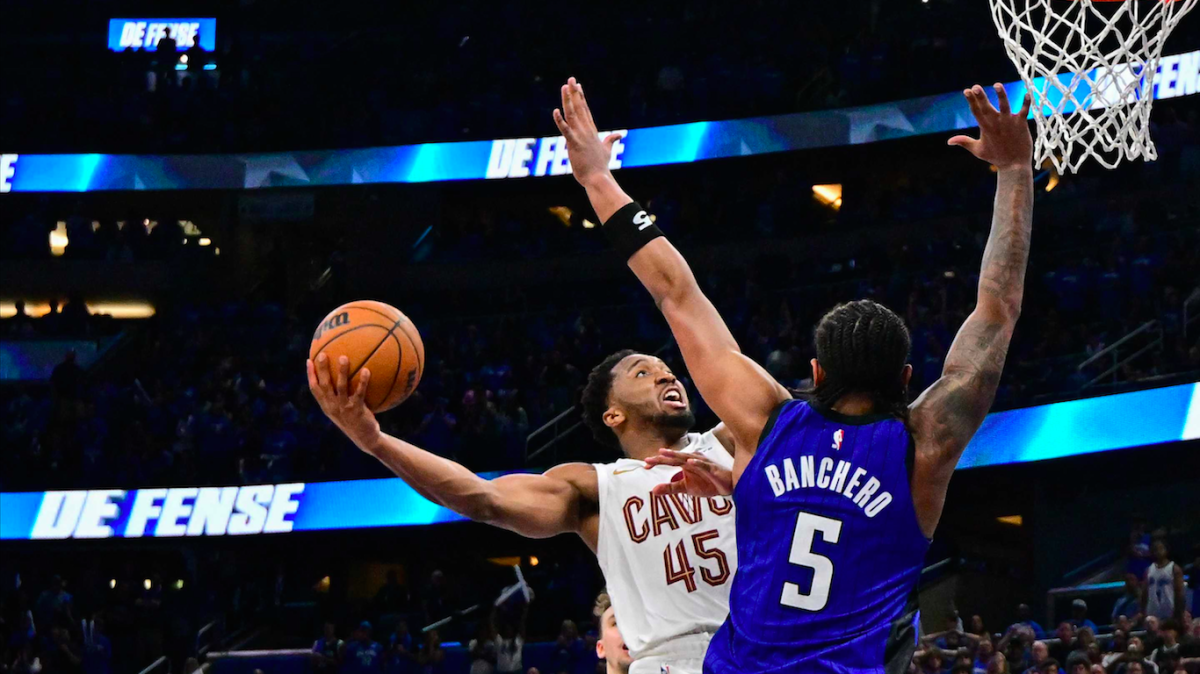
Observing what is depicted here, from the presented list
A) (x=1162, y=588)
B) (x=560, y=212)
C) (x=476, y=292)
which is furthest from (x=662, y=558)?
(x=560, y=212)

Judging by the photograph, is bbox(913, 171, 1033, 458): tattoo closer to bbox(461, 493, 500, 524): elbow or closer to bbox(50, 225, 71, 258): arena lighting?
bbox(461, 493, 500, 524): elbow

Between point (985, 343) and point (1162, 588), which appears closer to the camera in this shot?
point (985, 343)

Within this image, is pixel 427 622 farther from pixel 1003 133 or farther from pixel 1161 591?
pixel 1003 133

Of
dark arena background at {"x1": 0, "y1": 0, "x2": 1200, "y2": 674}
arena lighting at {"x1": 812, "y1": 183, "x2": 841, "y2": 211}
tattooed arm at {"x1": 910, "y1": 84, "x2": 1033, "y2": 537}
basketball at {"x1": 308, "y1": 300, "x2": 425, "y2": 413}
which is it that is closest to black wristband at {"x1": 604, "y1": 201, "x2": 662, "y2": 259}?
tattooed arm at {"x1": 910, "y1": 84, "x2": 1033, "y2": 537}

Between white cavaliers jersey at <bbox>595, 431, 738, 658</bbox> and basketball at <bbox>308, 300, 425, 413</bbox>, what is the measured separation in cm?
76

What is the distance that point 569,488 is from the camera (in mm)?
4281

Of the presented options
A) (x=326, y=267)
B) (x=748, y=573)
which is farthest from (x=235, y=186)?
(x=748, y=573)

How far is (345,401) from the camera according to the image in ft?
11.7

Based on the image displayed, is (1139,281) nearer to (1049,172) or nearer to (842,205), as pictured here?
(1049,172)

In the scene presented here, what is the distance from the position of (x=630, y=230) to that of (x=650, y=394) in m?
1.42

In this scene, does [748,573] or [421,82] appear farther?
[421,82]

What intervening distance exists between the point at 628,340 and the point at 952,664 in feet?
25.1

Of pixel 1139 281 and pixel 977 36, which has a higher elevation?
pixel 977 36

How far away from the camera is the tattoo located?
2.89 m
